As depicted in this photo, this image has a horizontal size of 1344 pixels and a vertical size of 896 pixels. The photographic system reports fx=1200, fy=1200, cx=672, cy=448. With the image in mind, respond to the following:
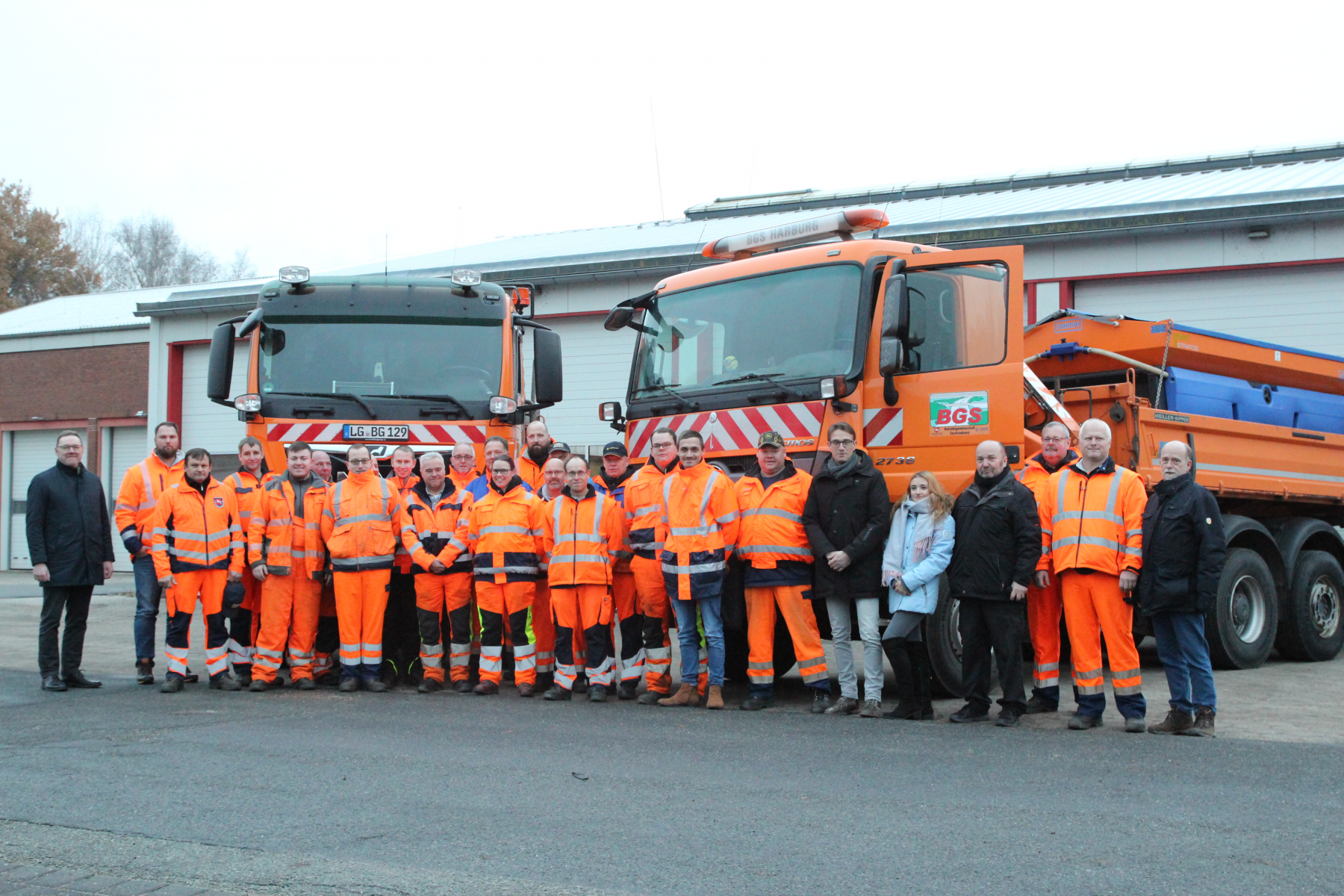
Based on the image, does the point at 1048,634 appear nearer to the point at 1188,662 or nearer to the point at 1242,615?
the point at 1188,662

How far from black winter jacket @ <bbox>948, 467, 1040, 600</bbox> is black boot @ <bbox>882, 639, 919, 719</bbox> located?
542mm

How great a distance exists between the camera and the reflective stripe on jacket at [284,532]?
8.84m

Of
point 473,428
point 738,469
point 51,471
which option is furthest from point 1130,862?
point 51,471

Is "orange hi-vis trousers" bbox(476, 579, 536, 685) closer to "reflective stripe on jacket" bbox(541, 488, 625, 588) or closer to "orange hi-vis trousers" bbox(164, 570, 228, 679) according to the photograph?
"reflective stripe on jacket" bbox(541, 488, 625, 588)

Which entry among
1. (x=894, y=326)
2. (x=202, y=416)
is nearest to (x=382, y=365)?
(x=894, y=326)

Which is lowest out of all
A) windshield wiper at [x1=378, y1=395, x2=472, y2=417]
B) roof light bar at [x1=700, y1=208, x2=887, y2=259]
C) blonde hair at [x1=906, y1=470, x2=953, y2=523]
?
blonde hair at [x1=906, y1=470, x2=953, y2=523]

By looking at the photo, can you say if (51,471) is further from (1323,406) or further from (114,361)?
(114,361)

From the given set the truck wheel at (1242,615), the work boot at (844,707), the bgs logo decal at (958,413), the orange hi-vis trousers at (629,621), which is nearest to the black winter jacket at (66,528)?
the orange hi-vis trousers at (629,621)

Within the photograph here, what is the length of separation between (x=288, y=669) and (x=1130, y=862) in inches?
288

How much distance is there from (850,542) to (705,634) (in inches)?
49.1

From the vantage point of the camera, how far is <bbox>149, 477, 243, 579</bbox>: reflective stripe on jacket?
28.8 ft

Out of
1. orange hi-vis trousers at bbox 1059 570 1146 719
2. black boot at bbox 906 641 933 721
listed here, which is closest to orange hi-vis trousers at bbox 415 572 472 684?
black boot at bbox 906 641 933 721

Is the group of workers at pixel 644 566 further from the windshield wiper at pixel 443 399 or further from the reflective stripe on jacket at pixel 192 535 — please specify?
the windshield wiper at pixel 443 399

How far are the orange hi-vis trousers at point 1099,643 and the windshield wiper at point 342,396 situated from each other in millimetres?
5625
